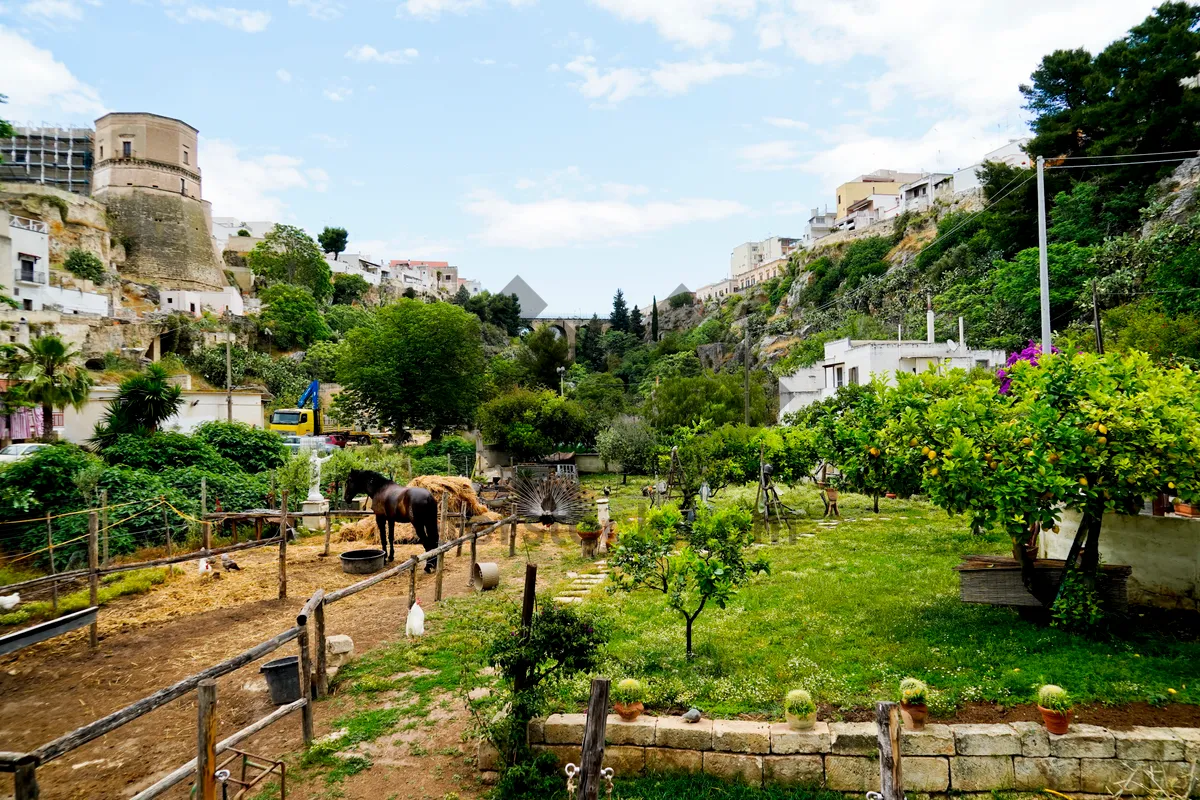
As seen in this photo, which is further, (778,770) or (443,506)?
(443,506)

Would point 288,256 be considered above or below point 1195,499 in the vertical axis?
above

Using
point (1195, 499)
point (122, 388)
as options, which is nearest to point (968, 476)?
point (1195, 499)

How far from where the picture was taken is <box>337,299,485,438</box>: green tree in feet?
118

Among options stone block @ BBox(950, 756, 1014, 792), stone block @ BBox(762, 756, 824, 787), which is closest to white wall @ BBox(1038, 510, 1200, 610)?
stone block @ BBox(950, 756, 1014, 792)

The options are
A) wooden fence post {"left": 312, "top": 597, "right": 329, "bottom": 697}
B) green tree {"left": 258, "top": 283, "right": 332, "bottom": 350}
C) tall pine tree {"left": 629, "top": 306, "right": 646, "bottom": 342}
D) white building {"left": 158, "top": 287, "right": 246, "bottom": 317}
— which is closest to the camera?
wooden fence post {"left": 312, "top": 597, "right": 329, "bottom": 697}

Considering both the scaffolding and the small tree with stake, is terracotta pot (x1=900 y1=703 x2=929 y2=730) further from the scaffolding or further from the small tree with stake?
the scaffolding

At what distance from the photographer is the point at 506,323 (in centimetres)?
8031

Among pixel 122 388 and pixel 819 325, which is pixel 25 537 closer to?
pixel 122 388

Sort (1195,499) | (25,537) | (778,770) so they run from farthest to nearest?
(25,537) < (1195,499) < (778,770)

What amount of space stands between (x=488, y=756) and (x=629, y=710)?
123cm

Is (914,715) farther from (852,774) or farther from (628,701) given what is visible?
(628,701)

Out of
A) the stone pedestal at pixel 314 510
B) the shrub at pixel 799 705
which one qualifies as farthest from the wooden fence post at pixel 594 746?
the stone pedestal at pixel 314 510

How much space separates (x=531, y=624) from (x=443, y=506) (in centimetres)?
921

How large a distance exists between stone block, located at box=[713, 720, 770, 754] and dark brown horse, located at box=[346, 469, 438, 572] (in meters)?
8.14
